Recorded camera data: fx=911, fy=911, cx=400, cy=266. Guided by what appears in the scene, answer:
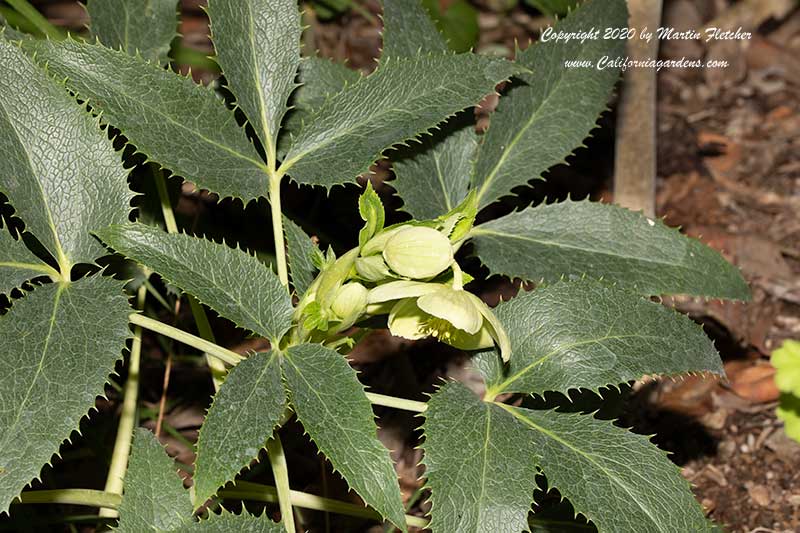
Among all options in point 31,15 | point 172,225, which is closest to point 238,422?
point 172,225

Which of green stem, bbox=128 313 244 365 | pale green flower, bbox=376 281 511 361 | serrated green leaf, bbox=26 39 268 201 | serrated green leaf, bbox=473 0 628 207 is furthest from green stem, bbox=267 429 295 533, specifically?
serrated green leaf, bbox=473 0 628 207

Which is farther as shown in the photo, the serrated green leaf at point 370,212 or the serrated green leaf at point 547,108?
the serrated green leaf at point 547,108

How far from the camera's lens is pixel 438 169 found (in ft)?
4.49

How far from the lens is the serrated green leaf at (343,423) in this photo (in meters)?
0.96

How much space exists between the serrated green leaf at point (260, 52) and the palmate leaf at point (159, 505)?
1.41ft

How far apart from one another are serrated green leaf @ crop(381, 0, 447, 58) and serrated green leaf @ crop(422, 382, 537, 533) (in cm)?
54

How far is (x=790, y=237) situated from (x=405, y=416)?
945mm

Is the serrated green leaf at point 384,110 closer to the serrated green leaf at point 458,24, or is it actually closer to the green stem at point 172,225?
the green stem at point 172,225

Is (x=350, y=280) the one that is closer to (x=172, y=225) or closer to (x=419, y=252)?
(x=419, y=252)

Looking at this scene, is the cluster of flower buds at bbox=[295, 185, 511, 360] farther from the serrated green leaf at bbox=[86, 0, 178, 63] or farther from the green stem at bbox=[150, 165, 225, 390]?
the serrated green leaf at bbox=[86, 0, 178, 63]

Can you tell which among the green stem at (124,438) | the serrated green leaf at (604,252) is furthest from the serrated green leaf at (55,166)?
the serrated green leaf at (604,252)

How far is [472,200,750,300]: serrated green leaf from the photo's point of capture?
4.28ft

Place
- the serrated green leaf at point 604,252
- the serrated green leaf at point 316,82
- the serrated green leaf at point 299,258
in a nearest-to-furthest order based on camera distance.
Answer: the serrated green leaf at point 299,258 → the serrated green leaf at point 604,252 → the serrated green leaf at point 316,82

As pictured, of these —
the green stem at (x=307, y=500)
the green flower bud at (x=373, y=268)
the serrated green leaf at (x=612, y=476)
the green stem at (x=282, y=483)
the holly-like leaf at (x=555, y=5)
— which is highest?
the holly-like leaf at (x=555, y=5)
